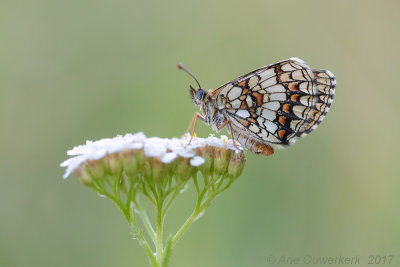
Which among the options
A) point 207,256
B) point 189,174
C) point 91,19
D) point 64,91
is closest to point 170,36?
point 91,19

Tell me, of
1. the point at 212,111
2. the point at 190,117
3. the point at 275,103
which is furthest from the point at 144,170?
the point at 190,117

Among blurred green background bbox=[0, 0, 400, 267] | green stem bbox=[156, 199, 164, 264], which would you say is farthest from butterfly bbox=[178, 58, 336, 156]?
blurred green background bbox=[0, 0, 400, 267]

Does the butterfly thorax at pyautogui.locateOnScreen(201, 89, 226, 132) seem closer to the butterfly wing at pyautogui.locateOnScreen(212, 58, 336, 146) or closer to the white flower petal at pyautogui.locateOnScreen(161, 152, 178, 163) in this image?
the butterfly wing at pyautogui.locateOnScreen(212, 58, 336, 146)

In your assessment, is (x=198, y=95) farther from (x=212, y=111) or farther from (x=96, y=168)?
(x=96, y=168)

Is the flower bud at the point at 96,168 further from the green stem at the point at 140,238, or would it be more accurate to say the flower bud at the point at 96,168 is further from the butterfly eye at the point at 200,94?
the butterfly eye at the point at 200,94

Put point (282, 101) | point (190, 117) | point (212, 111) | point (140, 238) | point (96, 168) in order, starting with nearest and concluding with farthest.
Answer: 1. point (140, 238)
2. point (96, 168)
3. point (282, 101)
4. point (212, 111)
5. point (190, 117)

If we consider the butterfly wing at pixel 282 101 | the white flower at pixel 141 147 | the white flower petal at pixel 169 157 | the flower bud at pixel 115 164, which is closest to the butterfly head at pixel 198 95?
the butterfly wing at pixel 282 101
